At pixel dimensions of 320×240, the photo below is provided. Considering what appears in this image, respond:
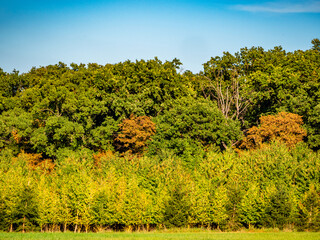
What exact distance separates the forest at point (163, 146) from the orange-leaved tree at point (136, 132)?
19cm

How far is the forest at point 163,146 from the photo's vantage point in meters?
34.4

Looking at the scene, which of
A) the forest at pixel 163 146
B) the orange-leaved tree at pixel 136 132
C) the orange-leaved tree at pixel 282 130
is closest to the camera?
the forest at pixel 163 146

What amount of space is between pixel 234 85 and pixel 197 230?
3666 cm

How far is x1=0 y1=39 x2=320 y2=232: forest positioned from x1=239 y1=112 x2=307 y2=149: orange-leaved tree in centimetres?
15

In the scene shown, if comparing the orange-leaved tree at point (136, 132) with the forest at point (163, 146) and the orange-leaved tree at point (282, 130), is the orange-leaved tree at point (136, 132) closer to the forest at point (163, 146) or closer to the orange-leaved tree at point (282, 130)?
the forest at point (163, 146)

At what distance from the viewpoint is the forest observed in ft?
113

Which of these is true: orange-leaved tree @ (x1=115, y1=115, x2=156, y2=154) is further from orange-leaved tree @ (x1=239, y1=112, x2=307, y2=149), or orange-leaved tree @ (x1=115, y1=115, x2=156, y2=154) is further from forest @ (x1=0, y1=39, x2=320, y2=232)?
orange-leaved tree @ (x1=239, y1=112, x2=307, y2=149)

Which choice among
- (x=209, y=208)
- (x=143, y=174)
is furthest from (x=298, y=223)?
(x=143, y=174)

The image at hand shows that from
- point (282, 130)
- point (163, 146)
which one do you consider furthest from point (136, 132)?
Answer: point (282, 130)

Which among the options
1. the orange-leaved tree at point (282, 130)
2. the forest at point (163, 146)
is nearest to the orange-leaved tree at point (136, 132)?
the forest at point (163, 146)

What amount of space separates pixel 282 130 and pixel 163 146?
15571 mm

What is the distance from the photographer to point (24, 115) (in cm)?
5950

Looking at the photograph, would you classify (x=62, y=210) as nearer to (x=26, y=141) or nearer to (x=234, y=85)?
(x=26, y=141)

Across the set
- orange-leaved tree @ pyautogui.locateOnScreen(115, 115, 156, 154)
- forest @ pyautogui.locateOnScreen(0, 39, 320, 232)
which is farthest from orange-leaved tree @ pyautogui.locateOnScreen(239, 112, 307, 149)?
orange-leaved tree @ pyautogui.locateOnScreen(115, 115, 156, 154)
